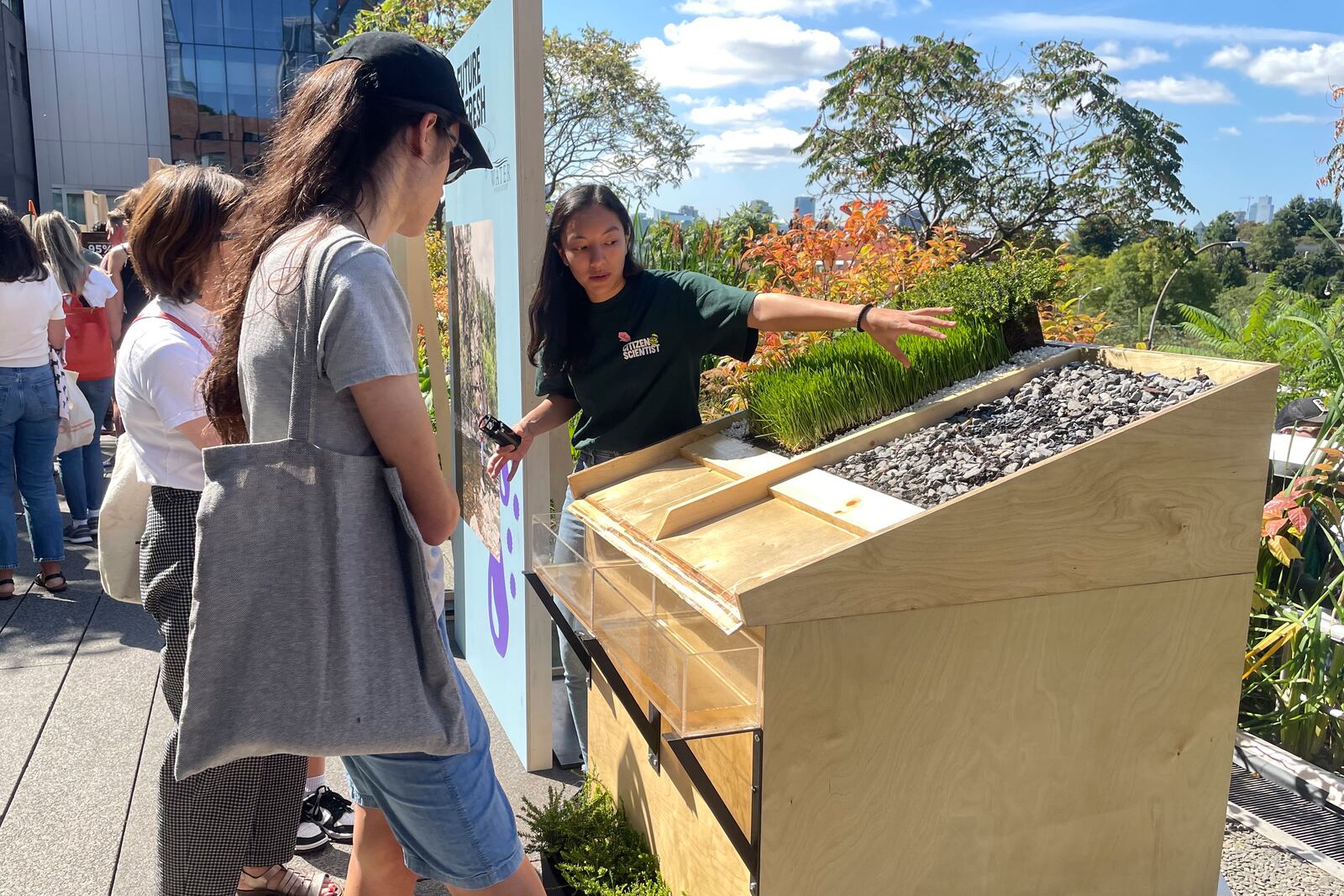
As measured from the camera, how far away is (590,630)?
7.02 ft

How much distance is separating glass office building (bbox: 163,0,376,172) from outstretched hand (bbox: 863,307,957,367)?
109 feet

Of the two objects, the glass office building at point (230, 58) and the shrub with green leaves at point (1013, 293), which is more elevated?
the glass office building at point (230, 58)

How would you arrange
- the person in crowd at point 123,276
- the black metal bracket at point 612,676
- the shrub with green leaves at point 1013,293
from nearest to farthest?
the black metal bracket at point 612,676 → the shrub with green leaves at point 1013,293 → the person in crowd at point 123,276

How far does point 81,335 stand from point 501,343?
4.55 m

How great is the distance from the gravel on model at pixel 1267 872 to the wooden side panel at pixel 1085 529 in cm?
129

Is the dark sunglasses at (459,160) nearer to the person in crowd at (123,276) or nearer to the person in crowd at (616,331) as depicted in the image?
the person in crowd at (616,331)

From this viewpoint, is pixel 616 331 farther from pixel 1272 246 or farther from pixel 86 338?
pixel 1272 246

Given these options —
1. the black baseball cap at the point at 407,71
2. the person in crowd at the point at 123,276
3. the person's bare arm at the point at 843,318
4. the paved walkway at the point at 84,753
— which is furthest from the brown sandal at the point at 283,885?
the person in crowd at the point at 123,276

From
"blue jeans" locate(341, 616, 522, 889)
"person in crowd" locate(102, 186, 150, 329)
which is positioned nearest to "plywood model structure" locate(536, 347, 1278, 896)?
"blue jeans" locate(341, 616, 522, 889)

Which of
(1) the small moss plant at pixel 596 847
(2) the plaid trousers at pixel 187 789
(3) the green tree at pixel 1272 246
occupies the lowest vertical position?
(1) the small moss plant at pixel 596 847

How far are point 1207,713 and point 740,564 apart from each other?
1.02 m

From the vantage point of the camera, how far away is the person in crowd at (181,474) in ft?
7.64

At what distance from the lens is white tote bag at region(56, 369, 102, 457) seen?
224 inches

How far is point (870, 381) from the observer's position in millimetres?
2420
